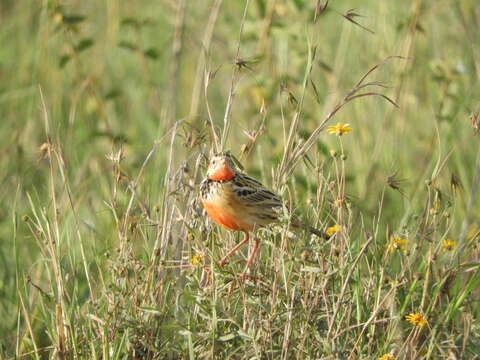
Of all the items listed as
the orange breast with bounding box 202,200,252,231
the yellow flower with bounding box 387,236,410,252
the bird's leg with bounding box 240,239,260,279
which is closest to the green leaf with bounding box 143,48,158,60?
the orange breast with bounding box 202,200,252,231

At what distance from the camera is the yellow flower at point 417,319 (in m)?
3.54

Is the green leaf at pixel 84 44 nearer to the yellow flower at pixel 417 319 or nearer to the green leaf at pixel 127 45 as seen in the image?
the green leaf at pixel 127 45

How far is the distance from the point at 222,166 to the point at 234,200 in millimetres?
167

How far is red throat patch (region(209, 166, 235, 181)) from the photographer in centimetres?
411

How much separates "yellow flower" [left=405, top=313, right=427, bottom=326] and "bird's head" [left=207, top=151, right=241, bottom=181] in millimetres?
1043

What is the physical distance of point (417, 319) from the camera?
357cm

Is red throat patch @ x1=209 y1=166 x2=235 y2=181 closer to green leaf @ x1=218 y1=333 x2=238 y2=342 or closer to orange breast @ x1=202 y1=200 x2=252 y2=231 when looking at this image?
orange breast @ x1=202 y1=200 x2=252 y2=231

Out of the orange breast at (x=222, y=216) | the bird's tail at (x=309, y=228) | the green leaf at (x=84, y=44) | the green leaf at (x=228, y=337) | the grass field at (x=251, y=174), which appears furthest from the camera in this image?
the green leaf at (x=84, y=44)

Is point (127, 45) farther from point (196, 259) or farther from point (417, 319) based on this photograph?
point (417, 319)

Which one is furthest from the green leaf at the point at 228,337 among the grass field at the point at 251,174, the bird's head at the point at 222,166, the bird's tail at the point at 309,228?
the bird's head at the point at 222,166

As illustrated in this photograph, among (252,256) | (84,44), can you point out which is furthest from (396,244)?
(84,44)

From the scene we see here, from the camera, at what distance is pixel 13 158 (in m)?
6.23

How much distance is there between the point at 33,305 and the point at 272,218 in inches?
56.5

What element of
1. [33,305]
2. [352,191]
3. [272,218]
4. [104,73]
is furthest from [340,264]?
[104,73]
